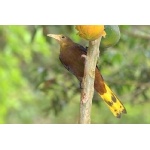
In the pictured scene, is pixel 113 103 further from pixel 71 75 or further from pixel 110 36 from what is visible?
pixel 71 75

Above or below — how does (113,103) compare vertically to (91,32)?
below

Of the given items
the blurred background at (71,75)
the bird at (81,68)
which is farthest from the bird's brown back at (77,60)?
the blurred background at (71,75)

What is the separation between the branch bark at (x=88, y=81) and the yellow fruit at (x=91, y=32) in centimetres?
1

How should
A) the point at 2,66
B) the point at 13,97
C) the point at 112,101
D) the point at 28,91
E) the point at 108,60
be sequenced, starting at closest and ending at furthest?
the point at 112,101
the point at 108,60
the point at 2,66
the point at 13,97
the point at 28,91

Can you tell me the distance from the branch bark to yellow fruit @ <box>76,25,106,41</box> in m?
0.01

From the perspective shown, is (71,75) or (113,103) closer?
(113,103)

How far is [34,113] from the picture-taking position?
11.5ft

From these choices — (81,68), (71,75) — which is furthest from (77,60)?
(71,75)

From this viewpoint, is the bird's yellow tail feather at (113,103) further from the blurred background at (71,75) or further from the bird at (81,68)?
the blurred background at (71,75)

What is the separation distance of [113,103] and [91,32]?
0.17 metres

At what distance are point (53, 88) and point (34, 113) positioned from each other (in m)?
1.72

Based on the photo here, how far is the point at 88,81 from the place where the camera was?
3.81ft
